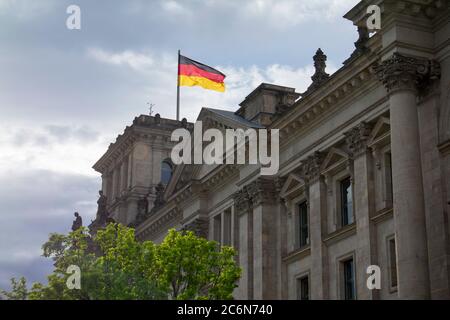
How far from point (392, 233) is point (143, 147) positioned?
38.7 meters

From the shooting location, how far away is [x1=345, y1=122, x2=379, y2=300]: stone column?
120 feet

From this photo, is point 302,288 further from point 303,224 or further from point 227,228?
point 227,228

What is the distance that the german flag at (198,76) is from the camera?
53625mm

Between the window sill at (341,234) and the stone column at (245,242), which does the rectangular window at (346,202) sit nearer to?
the window sill at (341,234)

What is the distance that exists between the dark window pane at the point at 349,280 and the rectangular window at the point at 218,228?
514 inches

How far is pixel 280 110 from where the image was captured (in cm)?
4544

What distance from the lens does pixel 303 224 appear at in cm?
4400

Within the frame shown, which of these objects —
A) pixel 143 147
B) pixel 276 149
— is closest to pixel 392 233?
pixel 276 149

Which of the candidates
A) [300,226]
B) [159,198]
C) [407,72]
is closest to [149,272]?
[300,226]

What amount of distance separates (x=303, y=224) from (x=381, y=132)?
8.14m

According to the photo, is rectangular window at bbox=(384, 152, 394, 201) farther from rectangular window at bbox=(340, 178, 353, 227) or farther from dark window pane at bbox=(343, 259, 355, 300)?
dark window pane at bbox=(343, 259, 355, 300)

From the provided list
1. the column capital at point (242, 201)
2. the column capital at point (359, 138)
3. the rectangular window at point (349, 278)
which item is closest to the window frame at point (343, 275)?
the rectangular window at point (349, 278)

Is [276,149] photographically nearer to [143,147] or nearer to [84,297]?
[84,297]

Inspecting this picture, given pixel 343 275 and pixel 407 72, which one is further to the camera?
pixel 343 275
